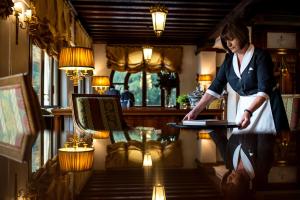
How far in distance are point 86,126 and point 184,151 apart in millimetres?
1564

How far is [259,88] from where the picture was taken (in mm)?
2037

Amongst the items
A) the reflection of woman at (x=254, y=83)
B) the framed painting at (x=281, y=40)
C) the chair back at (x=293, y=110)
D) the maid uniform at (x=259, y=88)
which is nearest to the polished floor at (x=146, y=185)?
the maid uniform at (x=259, y=88)

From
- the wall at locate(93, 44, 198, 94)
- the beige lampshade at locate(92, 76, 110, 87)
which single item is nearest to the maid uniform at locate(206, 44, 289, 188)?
the beige lampshade at locate(92, 76, 110, 87)

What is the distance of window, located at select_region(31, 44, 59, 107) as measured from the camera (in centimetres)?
590

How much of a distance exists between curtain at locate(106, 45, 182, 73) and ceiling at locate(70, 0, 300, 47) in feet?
2.71

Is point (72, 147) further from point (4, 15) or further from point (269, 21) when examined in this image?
point (269, 21)

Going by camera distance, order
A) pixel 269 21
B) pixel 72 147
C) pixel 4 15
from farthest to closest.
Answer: pixel 269 21, pixel 4 15, pixel 72 147

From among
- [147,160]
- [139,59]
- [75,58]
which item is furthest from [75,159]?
[139,59]

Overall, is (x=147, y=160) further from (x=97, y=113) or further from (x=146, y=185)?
(x=97, y=113)

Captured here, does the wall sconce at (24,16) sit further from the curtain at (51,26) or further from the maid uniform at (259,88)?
the maid uniform at (259,88)

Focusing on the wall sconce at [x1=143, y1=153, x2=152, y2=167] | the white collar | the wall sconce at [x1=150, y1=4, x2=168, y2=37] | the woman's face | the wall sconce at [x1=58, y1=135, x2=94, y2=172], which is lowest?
the wall sconce at [x1=143, y1=153, x2=152, y2=167]

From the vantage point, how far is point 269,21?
25.4 feet

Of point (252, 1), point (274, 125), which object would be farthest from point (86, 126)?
point (252, 1)

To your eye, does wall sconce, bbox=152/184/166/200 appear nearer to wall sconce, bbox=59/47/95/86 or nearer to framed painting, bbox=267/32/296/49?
wall sconce, bbox=59/47/95/86
